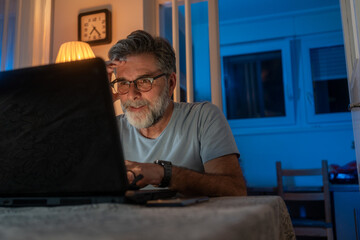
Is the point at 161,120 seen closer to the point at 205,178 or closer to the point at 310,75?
the point at 205,178

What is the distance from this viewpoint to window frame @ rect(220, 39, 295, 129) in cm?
395

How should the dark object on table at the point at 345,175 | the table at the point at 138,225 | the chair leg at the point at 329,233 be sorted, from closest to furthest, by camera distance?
the table at the point at 138,225
the chair leg at the point at 329,233
the dark object on table at the point at 345,175

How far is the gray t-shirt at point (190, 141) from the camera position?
4.09ft

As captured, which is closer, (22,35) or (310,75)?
(22,35)

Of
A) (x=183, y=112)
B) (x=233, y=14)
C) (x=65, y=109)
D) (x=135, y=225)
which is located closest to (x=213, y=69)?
(x=183, y=112)

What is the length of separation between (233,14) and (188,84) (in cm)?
222

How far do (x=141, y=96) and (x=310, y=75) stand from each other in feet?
10.3

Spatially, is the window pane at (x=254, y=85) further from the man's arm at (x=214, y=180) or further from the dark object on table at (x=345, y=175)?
the man's arm at (x=214, y=180)

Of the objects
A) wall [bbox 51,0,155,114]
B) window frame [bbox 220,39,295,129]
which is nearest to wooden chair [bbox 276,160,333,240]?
window frame [bbox 220,39,295,129]

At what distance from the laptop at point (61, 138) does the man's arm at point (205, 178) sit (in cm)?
21

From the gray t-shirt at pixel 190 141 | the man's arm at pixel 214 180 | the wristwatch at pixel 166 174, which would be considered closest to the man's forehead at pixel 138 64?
the gray t-shirt at pixel 190 141

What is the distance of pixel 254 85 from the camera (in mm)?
4262

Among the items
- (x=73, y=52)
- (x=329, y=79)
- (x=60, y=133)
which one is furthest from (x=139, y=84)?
(x=329, y=79)

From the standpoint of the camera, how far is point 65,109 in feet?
1.83
